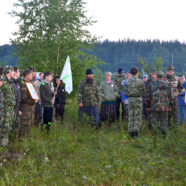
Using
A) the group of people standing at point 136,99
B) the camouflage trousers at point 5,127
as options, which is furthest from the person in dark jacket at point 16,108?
the group of people standing at point 136,99

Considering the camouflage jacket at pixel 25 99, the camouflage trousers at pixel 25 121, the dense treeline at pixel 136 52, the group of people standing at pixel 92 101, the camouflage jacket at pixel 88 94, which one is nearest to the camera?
the group of people standing at pixel 92 101

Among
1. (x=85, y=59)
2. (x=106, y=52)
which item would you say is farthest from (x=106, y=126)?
(x=106, y=52)

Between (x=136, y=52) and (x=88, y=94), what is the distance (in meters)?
129

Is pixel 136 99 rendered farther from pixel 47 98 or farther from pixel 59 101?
pixel 59 101

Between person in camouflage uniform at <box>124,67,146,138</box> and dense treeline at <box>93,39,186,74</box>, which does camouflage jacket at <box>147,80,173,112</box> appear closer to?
person in camouflage uniform at <box>124,67,146,138</box>

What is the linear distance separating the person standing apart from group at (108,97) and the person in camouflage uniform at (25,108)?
3276mm

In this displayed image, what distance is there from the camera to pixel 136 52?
438ft

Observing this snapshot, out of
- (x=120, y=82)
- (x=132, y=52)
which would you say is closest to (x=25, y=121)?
(x=120, y=82)

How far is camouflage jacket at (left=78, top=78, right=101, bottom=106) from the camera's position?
8.66 meters

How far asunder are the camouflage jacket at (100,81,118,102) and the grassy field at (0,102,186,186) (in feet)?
7.12

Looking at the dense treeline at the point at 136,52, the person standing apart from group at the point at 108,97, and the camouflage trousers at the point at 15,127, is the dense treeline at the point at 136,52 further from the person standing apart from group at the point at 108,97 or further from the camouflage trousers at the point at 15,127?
the camouflage trousers at the point at 15,127

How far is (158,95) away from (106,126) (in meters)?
2.41

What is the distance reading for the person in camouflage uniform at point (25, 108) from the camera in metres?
6.62

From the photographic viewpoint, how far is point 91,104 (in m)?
8.65
